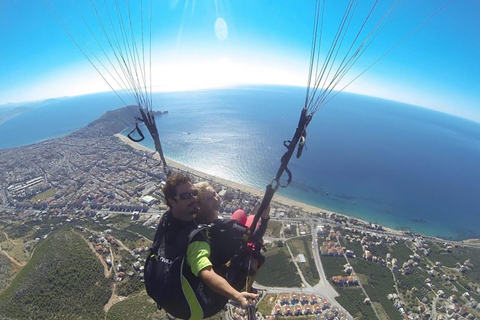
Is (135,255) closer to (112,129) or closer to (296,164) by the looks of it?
(296,164)

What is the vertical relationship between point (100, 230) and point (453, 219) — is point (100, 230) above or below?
above

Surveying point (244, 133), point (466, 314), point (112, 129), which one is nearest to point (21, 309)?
point (466, 314)

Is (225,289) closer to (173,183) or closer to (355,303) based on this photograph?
(173,183)

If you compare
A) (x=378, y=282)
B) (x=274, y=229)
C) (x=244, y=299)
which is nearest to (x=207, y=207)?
(x=244, y=299)

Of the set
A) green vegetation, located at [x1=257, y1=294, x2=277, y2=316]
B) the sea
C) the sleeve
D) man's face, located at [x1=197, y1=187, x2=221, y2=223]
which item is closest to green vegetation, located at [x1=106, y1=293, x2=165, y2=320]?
green vegetation, located at [x1=257, y1=294, x2=277, y2=316]

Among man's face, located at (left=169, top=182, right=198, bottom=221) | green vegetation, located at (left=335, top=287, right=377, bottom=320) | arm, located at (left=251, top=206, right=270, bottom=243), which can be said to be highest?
man's face, located at (left=169, top=182, right=198, bottom=221)

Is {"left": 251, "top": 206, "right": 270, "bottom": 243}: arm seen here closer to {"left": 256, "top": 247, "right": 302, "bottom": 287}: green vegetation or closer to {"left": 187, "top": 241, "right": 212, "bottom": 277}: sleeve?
{"left": 187, "top": 241, "right": 212, "bottom": 277}: sleeve

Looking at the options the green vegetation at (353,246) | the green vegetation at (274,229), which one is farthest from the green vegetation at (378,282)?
the green vegetation at (274,229)

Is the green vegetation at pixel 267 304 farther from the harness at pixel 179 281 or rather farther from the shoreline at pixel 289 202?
the harness at pixel 179 281
